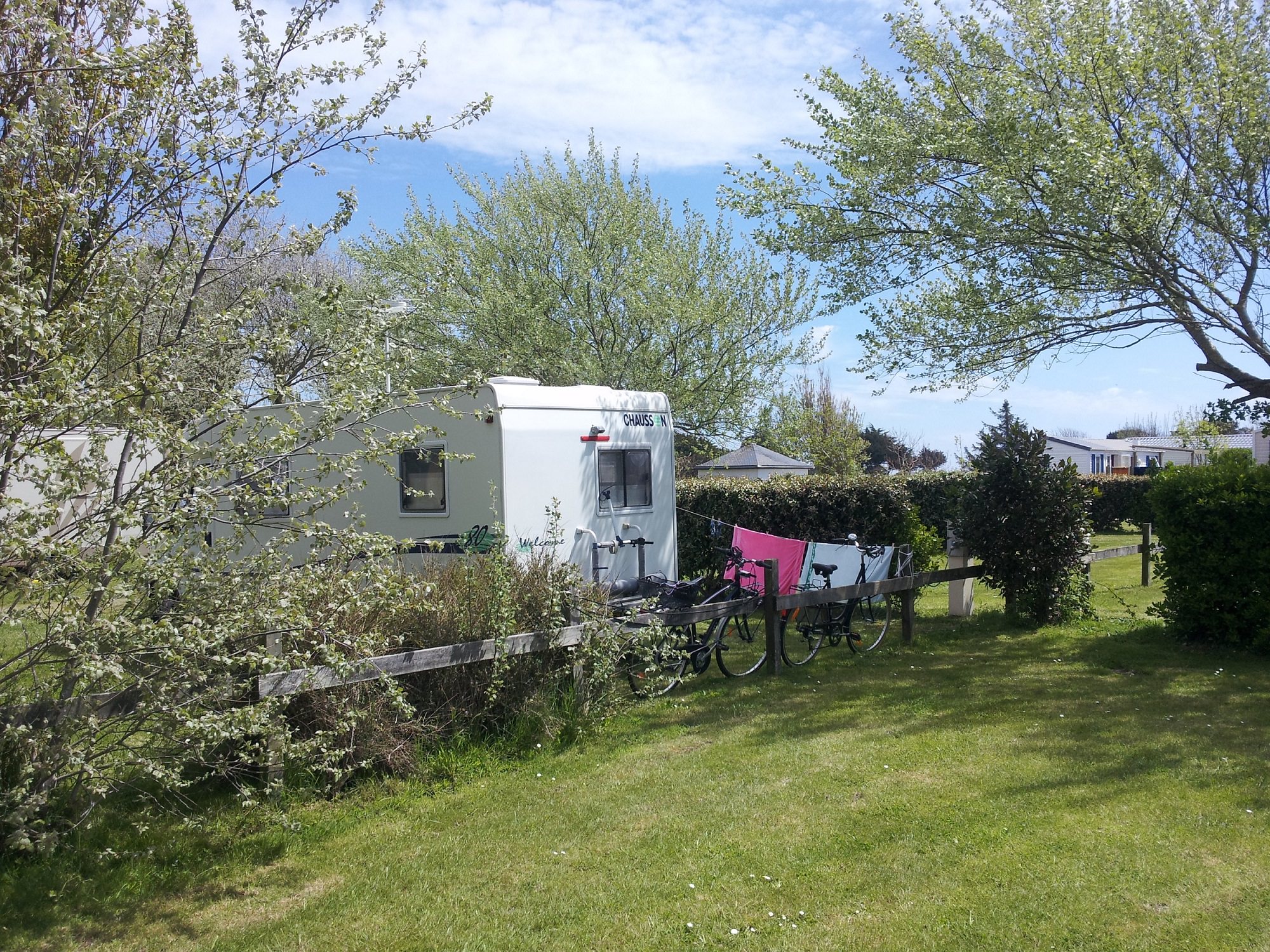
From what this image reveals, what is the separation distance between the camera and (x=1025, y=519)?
387 inches

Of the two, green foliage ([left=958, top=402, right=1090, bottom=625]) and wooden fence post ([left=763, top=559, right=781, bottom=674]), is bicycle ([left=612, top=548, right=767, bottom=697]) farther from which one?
green foliage ([left=958, top=402, right=1090, bottom=625])

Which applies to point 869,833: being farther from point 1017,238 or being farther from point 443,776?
point 1017,238

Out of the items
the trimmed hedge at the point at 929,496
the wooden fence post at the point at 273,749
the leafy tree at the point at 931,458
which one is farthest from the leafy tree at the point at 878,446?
the wooden fence post at the point at 273,749

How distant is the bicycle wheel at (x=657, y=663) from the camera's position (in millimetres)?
6258

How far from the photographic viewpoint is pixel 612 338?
15141mm

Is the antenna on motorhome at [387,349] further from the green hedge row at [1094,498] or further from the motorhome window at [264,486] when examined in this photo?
the green hedge row at [1094,498]

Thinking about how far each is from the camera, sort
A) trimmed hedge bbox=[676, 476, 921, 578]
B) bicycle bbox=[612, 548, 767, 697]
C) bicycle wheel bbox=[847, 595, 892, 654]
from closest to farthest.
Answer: bicycle bbox=[612, 548, 767, 697] < bicycle wheel bbox=[847, 595, 892, 654] < trimmed hedge bbox=[676, 476, 921, 578]

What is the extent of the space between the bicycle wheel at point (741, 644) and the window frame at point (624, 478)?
5.28 feet

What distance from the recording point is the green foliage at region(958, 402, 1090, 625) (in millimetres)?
9836

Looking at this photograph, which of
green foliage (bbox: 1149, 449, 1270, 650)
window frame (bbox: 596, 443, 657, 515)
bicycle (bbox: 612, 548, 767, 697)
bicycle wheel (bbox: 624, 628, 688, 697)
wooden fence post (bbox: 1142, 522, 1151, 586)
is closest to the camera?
bicycle wheel (bbox: 624, 628, 688, 697)

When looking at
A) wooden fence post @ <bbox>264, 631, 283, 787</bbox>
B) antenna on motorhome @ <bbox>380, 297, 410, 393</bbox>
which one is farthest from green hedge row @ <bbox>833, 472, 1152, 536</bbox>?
wooden fence post @ <bbox>264, 631, 283, 787</bbox>

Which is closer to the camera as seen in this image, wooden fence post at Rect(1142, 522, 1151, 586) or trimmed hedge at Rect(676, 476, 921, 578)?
trimmed hedge at Rect(676, 476, 921, 578)

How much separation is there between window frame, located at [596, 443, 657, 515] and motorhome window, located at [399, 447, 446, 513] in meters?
1.62

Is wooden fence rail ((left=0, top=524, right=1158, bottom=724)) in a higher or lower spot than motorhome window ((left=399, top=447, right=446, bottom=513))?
lower
